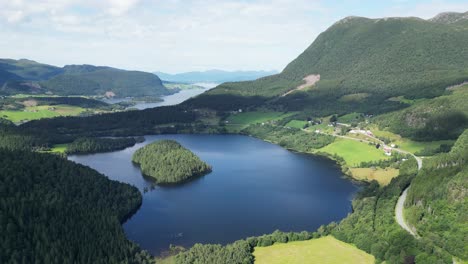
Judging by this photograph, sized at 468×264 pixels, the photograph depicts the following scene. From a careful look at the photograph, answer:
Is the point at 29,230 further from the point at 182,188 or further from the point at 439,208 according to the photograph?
the point at 439,208

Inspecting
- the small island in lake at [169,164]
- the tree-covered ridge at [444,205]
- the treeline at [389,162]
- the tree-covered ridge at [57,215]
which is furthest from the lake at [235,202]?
the tree-covered ridge at [444,205]

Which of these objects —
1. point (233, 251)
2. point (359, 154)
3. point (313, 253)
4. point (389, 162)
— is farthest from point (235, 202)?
point (359, 154)

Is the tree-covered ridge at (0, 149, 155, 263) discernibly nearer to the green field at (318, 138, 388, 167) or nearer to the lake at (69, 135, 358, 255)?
the lake at (69, 135, 358, 255)

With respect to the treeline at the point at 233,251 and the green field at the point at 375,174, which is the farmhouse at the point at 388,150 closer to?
the green field at the point at 375,174

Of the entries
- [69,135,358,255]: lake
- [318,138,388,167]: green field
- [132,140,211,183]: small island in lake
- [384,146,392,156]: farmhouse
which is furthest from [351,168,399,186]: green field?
[132,140,211,183]: small island in lake

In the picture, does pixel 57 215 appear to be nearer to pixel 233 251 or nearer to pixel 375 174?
pixel 233 251
